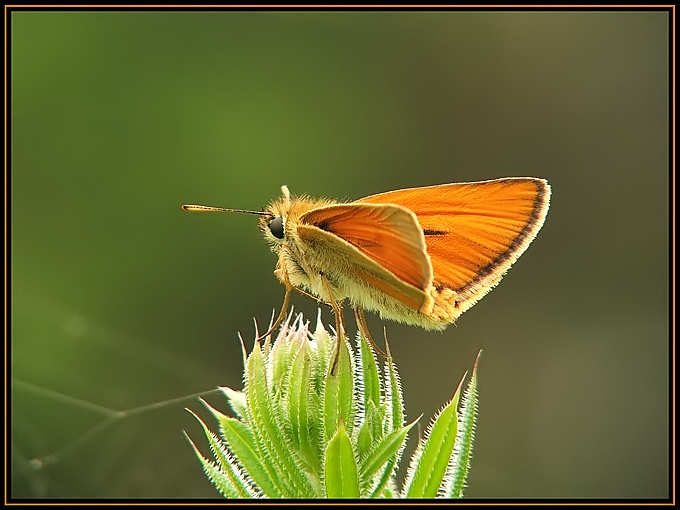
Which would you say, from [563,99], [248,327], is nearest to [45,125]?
[248,327]

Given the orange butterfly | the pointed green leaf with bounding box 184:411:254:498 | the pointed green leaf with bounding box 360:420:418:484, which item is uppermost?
the orange butterfly

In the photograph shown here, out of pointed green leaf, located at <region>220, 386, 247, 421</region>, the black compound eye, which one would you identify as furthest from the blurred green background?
pointed green leaf, located at <region>220, 386, 247, 421</region>

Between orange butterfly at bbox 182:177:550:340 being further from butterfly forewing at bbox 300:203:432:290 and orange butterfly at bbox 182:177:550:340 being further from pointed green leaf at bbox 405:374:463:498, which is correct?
pointed green leaf at bbox 405:374:463:498

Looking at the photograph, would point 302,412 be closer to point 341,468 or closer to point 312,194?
point 341,468

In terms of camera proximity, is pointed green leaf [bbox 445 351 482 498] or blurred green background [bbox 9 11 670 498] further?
blurred green background [bbox 9 11 670 498]

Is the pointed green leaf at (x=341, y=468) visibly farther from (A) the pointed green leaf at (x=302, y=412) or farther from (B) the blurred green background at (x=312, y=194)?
(B) the blurred green background at (x=312, y=194)

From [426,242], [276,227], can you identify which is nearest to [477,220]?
[426,242]
